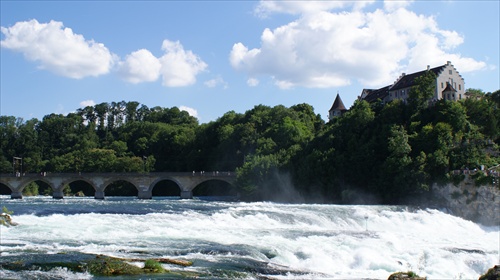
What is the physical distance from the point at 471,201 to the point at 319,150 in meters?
20.9

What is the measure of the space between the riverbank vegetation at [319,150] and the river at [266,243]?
1543 cm

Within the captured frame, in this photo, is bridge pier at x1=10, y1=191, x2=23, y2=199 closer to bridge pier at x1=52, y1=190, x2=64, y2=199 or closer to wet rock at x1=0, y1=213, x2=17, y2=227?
bridge pier at x1=52, y1=190, x2=64, y2=199

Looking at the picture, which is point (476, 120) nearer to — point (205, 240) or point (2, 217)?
point (205, 240)

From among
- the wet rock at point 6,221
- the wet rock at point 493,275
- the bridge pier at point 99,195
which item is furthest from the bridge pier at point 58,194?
the wet rock at point 493,275

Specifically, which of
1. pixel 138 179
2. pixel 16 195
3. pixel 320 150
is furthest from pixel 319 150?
pixel 16 195

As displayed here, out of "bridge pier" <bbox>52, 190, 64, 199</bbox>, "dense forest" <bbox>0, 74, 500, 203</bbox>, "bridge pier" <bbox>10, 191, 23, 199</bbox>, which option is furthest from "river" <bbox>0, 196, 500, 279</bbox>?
"bridge pier" <bbox>10, 191, 23, 199</bbox>

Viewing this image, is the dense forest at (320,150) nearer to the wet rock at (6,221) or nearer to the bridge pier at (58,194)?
the bridge pier at (58,194)

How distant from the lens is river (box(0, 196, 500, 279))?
70.5 ft

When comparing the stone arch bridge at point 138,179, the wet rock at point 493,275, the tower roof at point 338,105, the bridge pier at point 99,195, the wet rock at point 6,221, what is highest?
the tower roof at point 338,105

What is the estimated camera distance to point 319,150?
6356 centimetres

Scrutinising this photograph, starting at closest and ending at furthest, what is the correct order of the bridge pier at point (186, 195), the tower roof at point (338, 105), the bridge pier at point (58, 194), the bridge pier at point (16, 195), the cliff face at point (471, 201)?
the cliff face at point (471, 201), the bridge pier at point (16, 195), the bridge pier at point (58, 194), the bridge pier at point (186, 195), the tower roof at point (338, 105)

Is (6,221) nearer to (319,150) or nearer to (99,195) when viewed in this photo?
(319,150)

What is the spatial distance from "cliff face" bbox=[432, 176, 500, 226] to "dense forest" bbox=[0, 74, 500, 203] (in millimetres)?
1554

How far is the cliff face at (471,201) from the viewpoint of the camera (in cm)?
4459
